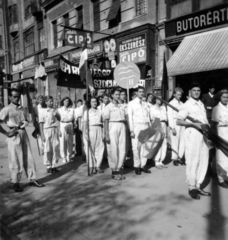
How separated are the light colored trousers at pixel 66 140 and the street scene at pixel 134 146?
0.09 ft

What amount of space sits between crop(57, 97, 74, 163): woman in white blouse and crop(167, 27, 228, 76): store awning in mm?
4104

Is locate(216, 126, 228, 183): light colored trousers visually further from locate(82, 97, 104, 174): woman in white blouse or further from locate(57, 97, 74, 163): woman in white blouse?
locate(57, 97, 74, 163): woman in white blouse

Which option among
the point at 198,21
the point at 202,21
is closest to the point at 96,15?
the point at 198,21

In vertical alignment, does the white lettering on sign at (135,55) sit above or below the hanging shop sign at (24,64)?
below

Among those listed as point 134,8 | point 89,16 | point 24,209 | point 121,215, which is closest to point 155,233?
point 121,215

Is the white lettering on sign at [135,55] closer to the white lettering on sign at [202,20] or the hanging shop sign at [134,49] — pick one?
the hanging shop sign at [134,49]

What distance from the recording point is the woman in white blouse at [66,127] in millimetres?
6969

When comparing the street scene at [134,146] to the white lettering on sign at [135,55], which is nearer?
the street scene at [134,146]

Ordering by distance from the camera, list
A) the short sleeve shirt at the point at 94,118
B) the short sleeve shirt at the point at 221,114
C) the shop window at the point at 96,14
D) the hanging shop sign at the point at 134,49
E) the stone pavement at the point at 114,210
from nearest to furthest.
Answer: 1. the stone pavement at the point at 114,210
2. the short sleeve shirt at the point at 221,114
3. the short sleeve shirt at the point at 94,118
4. the hanging shop sign at the point at 134,49
5. the shop window at the point at 96,14

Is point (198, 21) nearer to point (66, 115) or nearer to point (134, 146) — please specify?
point (66, 115)

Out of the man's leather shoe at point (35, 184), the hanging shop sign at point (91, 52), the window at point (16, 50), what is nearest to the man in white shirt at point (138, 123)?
the man's leather shoe at point (35, 184)

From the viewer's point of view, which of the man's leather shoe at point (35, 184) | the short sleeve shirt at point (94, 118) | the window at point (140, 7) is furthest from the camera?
the window at point (140, 7)

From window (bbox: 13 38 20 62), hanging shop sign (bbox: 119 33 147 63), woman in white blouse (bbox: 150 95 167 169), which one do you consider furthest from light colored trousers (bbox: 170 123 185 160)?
window (bbox: 13 38 20 62)

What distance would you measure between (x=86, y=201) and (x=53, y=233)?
1.01 metres
